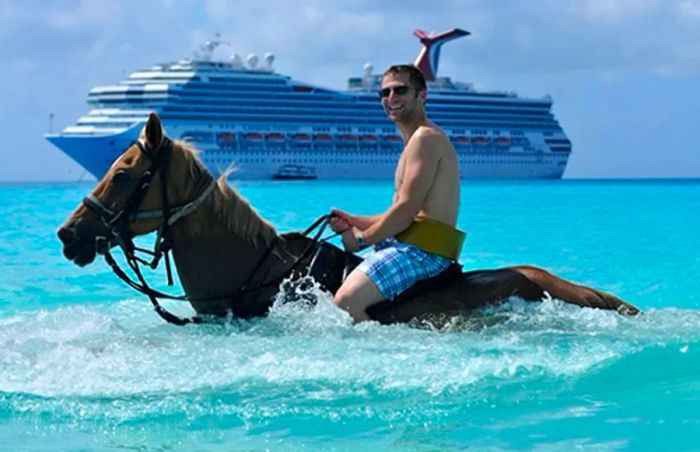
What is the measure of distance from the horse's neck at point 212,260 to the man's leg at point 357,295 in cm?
46

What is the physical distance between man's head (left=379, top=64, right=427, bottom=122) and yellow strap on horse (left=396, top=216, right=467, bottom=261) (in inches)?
20.4

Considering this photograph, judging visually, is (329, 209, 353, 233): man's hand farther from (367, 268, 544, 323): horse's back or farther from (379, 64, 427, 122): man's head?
(379, 64, 427, 122): man's head

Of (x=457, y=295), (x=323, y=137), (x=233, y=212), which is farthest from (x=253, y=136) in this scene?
(x=457, y=295)

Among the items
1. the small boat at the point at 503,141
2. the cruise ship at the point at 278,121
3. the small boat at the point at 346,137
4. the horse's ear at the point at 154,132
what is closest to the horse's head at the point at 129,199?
the horse's ear at the point at 154,132

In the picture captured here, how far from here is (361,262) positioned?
19.9ft

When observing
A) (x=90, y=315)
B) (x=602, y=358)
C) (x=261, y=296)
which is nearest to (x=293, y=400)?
(x=261, y=296)

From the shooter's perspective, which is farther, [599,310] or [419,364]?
[599,310]

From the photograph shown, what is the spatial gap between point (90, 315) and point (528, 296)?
2769 millimetres

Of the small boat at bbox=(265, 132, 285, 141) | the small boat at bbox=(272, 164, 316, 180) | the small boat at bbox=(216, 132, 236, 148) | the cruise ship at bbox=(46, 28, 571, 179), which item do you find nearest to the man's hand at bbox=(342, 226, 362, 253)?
the cruise ship at bbox=(46, 28, 571, 179)

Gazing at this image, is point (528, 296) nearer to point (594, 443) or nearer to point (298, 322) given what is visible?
point (298, 322)

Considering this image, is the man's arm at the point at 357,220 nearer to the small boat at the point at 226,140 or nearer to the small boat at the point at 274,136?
the small boat at the point at 226,140

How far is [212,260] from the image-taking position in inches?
235

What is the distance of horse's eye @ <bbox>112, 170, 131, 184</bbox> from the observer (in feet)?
18.7

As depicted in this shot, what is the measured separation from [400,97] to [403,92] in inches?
1.1
